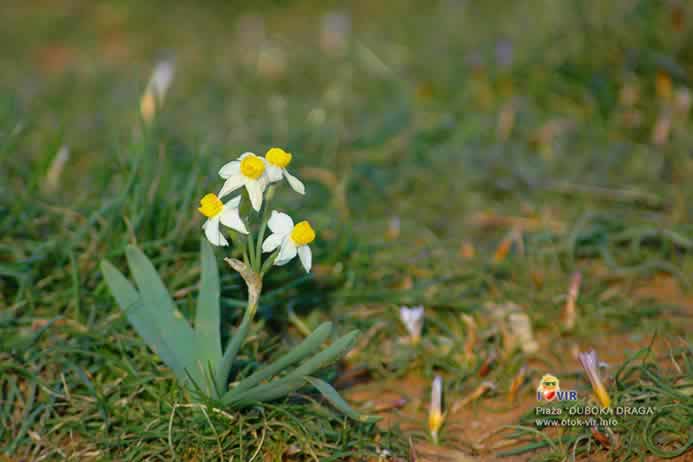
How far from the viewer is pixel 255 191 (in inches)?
64.3

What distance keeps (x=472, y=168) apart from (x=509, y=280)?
2.29 ft

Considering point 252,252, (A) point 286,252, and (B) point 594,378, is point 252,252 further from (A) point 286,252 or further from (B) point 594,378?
(B) point 594,378

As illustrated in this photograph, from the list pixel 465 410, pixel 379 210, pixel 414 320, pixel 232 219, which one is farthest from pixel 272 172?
pixel 379 210

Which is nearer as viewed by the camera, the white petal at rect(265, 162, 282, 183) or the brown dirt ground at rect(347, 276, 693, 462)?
the white petal at rect(265, 162, 282, 183)

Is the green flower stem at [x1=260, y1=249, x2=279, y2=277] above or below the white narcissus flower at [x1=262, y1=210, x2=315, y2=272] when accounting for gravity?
below

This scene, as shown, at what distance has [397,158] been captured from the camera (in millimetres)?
3191

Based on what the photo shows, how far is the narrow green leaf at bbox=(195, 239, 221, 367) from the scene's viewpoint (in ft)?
5.94

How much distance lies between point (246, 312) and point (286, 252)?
176 mm

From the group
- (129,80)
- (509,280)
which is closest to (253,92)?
(129,80)

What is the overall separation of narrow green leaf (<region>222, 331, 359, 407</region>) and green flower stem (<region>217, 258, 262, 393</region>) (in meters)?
0.05

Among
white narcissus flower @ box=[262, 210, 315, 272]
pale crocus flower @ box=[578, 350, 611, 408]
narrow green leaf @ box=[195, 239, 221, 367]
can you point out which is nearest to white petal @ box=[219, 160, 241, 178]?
white narcissus flower @ box=[262, 210, 315, 272]

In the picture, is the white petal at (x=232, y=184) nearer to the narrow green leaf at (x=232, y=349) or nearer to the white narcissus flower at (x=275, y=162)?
the white narcissus flower at (x=275, y=162)

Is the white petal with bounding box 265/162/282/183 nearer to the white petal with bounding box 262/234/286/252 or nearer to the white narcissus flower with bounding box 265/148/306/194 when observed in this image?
the white narcissus flower with bounding box 265/148/306/194

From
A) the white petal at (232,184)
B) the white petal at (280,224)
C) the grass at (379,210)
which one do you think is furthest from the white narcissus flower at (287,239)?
the grass at (379,210)
